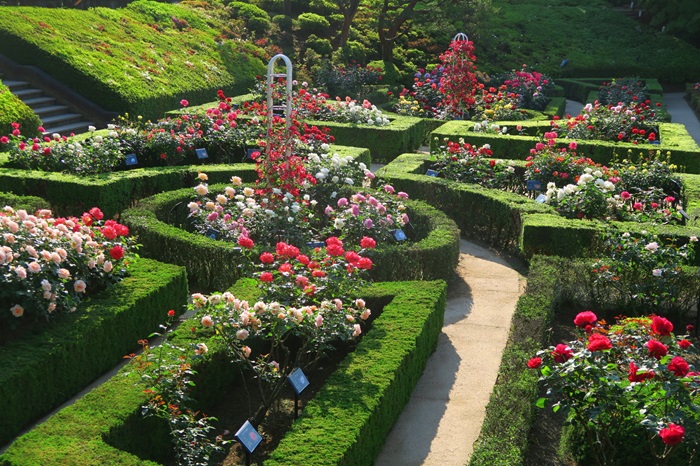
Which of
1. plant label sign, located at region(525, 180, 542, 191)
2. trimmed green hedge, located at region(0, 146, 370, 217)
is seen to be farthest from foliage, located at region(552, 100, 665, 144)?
trimmed green hedge, located at region(0, 146, 370, 217)

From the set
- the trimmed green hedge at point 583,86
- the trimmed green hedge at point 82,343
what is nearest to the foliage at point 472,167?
the trimmed green hedge at point 82,343

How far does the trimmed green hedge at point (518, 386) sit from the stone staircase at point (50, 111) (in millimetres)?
11325

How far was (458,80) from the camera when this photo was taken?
58.2 ft

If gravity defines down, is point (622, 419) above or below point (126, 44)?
below

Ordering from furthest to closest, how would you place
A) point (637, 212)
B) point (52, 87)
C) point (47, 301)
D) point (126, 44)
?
point (126, 44) < point (52, 87) < point (637, 212) < point (47, 301)

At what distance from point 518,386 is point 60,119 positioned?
13112 mm

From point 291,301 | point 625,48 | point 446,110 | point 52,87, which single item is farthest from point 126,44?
point 625,48

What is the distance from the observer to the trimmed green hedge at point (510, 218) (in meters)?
9.31

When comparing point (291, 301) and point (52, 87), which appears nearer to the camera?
point (291, 301)

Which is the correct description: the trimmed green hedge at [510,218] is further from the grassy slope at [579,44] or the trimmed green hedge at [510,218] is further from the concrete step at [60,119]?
the grassy slope at [579,44]

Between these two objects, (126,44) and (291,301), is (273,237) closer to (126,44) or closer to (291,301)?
(291,301)

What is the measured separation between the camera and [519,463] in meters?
5.10

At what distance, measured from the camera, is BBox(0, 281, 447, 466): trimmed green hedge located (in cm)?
498

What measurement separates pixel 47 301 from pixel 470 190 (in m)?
6.32
